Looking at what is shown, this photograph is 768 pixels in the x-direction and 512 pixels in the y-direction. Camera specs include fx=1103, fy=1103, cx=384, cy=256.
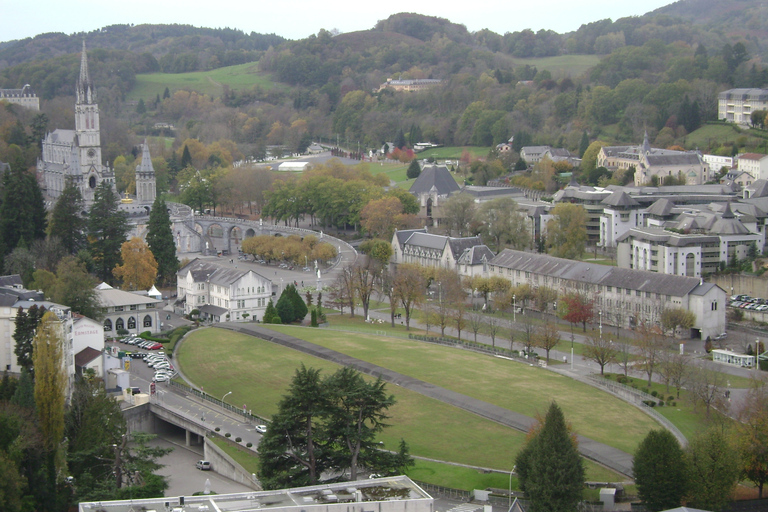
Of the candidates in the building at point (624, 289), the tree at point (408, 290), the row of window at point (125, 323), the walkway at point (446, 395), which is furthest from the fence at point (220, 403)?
the building at point (624, 289)

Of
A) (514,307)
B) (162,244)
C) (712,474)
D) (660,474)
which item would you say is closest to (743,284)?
(514,307)

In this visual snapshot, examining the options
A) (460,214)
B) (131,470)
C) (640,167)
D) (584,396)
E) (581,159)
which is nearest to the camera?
(131,470)

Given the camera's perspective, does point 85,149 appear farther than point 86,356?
Yes

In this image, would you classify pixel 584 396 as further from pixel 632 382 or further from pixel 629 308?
pixel 629 308

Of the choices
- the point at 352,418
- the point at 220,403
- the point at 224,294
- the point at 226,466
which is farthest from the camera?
the point at 224,294

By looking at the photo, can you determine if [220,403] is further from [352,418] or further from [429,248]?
[429,248]

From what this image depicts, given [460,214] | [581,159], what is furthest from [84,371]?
[581,159]

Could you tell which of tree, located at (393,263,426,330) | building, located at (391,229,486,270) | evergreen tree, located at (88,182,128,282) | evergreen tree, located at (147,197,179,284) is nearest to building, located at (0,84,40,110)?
evergreen tree, located at (88,182,128,282)
